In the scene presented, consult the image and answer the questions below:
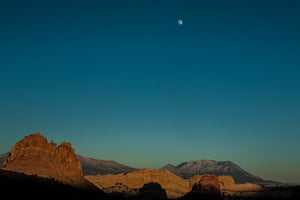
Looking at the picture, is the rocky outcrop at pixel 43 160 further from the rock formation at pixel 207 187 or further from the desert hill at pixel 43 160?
the rock formation at pixel 207 187

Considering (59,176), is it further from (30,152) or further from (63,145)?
(63,145)

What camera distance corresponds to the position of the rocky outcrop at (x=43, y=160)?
8657 centimetres

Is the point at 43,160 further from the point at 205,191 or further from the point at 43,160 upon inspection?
the point at 205,191

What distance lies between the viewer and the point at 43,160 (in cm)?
9588

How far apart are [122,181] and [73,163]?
91.1m

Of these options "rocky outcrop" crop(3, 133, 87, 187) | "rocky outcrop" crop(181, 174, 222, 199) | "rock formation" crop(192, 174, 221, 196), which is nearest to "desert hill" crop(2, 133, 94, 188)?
"rocky outcrop" crop(3, 133, 87, 187)

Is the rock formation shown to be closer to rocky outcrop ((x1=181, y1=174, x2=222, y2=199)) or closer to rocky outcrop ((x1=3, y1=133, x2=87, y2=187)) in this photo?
rocky outcrop ((x1=181, y1=174, x2=222, y2=199))

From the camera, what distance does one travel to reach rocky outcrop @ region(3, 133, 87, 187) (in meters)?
86.6

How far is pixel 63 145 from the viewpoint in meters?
116

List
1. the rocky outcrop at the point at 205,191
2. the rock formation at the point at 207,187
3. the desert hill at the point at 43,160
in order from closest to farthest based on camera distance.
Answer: the rocky outcrop at the point at 205,191 < the rock formation at the point at 207,187 < the desert hill at the point at 43,160

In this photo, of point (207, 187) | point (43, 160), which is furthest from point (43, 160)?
point (207, 187)

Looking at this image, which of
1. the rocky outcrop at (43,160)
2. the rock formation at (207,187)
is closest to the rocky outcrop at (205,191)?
the rock formation at (207,187)

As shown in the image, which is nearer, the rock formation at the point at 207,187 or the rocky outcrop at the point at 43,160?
the rock formation at the point at 207,187

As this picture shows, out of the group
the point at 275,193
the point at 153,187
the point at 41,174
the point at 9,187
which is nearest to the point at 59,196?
the point at 9,187
